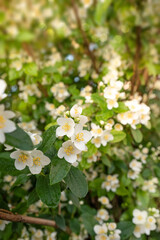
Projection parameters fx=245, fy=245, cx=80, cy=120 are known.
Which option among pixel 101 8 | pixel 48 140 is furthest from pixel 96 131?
pixel 101 8

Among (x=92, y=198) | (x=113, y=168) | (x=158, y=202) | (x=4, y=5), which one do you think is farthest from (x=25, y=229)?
(x=4, y=5)

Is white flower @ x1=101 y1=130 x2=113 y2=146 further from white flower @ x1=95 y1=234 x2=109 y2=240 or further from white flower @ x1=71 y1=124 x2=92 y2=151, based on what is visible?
white flower @ x1=95 y1=234 x2=109 y2=240

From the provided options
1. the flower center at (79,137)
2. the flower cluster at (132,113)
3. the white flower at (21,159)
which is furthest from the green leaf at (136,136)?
the white flower at (21,159)

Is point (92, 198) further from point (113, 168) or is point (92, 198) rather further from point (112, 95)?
point (112, 95)

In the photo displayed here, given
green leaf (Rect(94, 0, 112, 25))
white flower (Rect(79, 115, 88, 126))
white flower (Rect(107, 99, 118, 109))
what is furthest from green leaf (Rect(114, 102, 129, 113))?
green leaf (Rect(94, 0, 112, 25))

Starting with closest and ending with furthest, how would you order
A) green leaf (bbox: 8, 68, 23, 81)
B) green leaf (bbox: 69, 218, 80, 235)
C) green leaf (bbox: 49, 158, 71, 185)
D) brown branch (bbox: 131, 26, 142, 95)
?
green leaf (bbox: 49, 158, 71, 185) < green leaf (bbox: 69, 218, 80, 235) < green leaf (bbox: 8, 68, 23, 81) < brown branch (bbox: 131, 26, 142, 95)

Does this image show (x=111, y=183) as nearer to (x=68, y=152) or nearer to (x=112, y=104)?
(x=112, y=104)
